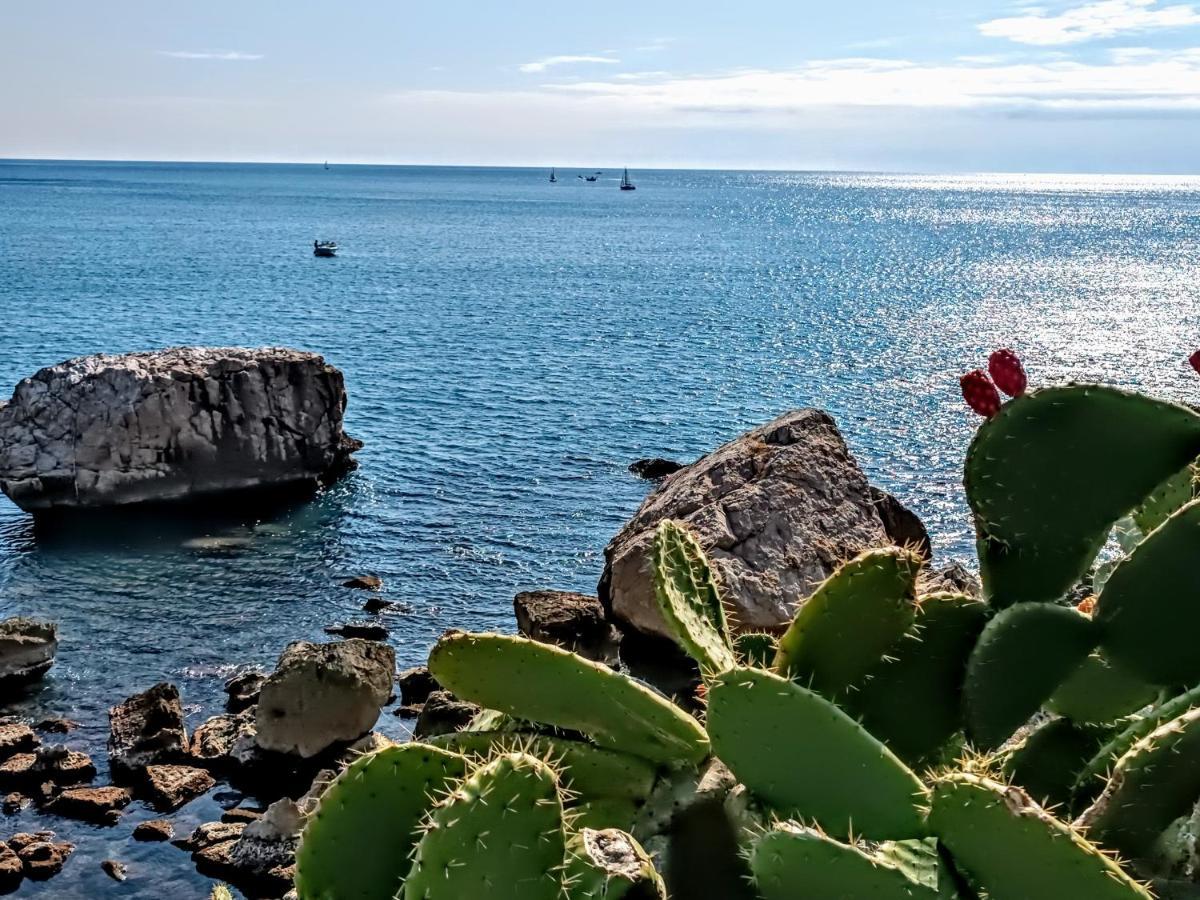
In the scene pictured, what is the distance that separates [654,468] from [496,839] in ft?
122

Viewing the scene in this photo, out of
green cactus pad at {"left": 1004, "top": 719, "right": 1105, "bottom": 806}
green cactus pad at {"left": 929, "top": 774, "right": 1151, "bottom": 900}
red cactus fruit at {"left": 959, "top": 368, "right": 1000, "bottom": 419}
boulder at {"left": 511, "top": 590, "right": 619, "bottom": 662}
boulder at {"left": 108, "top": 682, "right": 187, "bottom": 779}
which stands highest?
red cactus fruit at {"left": 959, "top": 368, "right": 1000, "bottom": 419}

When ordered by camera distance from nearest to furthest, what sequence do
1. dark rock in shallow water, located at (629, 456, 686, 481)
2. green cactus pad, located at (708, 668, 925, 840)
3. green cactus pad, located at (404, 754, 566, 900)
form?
1. green cactus pad, located at (404, 754, 566, 900)
2. green cactus pad, located at (708, 668, 925, 840)
3. dark rock in shallow water, located at (629, 456, 686, 481)

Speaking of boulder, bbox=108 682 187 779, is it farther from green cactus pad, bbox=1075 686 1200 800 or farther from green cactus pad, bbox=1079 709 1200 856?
green cactus pad, bbox=1079 709 1200 856

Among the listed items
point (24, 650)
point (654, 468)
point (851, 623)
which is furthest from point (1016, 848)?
point (654, 468)

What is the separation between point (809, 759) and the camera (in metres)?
4.16

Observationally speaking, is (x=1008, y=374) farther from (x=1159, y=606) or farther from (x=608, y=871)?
(x=608, y=871)

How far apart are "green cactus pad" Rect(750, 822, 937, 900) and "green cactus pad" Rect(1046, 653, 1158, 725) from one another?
162 centimetres

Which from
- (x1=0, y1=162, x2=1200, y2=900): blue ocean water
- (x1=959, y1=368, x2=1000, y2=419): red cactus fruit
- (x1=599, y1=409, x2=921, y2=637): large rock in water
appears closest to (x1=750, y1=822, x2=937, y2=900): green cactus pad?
(x1=959, y1=368, x2=1000, y2=419): red cactus fruit

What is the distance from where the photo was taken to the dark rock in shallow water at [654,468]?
40.4 m

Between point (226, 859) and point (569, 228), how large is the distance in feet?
535

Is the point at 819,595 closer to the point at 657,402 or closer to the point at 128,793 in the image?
the point at 128,793

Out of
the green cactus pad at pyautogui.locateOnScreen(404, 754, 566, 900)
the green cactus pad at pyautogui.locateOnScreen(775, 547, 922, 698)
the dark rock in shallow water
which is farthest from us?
the dark rock in shallow water

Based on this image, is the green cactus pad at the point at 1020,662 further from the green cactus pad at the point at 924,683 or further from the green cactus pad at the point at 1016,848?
the green cactus pad at the point at 1016,848

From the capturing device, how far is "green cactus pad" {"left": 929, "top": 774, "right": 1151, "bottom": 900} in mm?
3322
